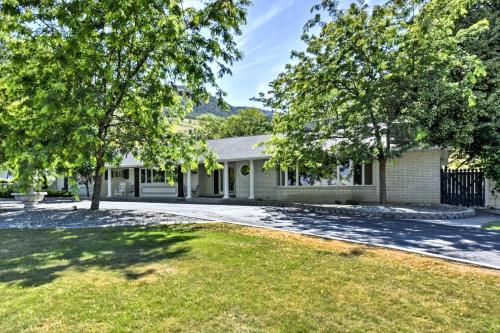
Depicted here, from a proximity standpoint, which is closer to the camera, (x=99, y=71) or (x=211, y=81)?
(x=99, y=71)

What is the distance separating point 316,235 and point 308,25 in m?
10.7

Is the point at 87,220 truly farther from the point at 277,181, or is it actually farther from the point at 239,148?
the point at 239,148

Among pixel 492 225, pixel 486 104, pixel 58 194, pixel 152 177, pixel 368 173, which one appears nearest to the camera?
pixel 492 225

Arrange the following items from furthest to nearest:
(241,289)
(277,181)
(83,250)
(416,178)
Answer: (277,181) → (416,178) → (83,250) → (241,289)

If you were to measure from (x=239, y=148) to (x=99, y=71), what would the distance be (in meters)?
15.1

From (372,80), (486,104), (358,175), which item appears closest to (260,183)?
(358,175)

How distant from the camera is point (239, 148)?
83.5ft

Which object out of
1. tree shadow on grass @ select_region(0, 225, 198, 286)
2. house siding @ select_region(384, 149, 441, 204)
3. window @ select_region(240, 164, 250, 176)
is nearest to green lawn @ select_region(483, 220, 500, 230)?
house siding @ select_region(384, 149, 441, 204)

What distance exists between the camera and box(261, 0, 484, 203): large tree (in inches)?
527

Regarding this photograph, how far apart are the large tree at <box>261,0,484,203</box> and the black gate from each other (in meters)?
3.25

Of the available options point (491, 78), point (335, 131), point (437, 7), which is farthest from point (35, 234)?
point (491, 78)

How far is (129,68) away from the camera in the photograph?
13.3 m

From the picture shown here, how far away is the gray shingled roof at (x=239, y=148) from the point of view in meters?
22.7

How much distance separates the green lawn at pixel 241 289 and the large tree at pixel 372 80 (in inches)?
310
